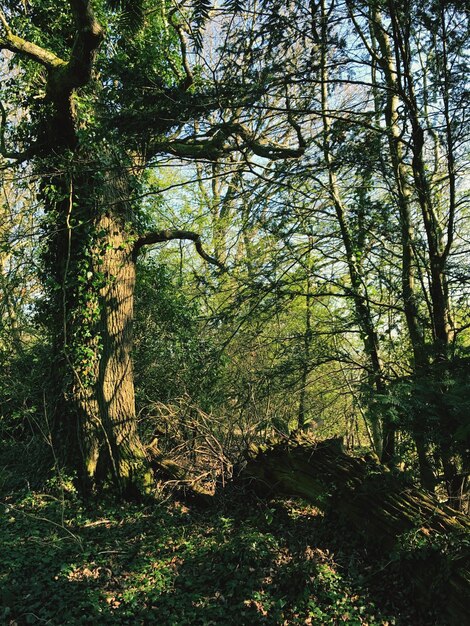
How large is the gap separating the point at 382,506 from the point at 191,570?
190cm

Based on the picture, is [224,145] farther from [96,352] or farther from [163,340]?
[163,340]

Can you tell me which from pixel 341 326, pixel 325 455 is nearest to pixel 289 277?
pixel 341 326

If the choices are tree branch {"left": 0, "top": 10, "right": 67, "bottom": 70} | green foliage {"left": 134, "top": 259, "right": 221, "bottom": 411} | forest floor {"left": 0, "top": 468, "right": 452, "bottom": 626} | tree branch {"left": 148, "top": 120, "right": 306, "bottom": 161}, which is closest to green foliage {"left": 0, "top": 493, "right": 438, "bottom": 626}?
forest floor {"left": 0, "top": 468, "right": 452, "bottom": 626}

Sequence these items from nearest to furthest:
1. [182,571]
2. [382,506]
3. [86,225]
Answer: [382,506] → [182,571] → [86,225]

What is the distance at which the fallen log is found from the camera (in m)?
3.39

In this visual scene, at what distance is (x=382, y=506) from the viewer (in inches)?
162

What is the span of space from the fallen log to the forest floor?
7.3 inches

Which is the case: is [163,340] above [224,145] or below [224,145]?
below

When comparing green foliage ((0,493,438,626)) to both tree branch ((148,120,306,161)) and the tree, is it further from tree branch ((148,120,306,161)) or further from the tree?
tree branch ((148,120,306,161))

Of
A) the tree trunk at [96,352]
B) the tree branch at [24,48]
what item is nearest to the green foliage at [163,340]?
the tree trunk at [96,352]

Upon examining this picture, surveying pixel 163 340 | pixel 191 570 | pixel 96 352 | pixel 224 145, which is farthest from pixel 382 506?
pixel 163 340

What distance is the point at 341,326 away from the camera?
509 cm

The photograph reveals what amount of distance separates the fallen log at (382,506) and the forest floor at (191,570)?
0.19 m

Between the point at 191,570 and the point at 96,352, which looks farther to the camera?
the point at 96,352
